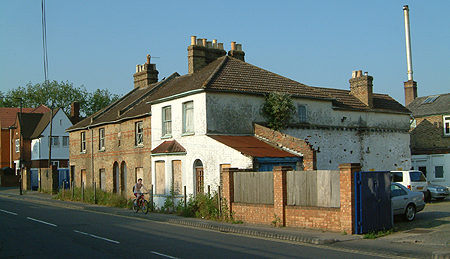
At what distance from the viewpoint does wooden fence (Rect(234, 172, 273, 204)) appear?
59.3 ft

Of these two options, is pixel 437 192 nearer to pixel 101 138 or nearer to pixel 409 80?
pixel 101 138

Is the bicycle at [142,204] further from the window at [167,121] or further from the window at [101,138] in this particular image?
the window at [101,138]

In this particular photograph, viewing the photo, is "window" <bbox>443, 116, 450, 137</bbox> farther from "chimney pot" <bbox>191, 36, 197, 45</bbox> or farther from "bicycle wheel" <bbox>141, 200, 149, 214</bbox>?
"bicycle wheel" <bbox>141, 200, 149, 214</bbox>

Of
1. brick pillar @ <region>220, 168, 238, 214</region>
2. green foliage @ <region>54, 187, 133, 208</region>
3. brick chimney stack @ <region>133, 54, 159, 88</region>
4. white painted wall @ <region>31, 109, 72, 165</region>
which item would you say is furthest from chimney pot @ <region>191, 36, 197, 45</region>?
white painted wall @ <region>31, 109, 72, 165</region>

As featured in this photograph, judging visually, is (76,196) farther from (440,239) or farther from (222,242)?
(440,239)

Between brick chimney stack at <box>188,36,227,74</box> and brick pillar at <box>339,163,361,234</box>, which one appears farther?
brick chimney stack at <box>188,36,227,74</box>

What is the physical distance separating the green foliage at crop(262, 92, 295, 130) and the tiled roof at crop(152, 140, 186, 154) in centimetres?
494

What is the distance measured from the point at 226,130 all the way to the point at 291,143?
3506 millimetres

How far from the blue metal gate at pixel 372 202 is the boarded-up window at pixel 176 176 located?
40.2ft

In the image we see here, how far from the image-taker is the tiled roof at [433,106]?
3706 centimetres

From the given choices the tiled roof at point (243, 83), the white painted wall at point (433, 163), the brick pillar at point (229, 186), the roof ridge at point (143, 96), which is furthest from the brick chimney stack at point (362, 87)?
the brick pillar at point (229, 186)

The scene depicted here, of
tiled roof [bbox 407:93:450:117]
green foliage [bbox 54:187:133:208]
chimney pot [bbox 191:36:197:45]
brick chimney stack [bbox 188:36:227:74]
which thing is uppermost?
chimney pot [bbox 191:36:197:45]

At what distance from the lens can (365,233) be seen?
1481cm

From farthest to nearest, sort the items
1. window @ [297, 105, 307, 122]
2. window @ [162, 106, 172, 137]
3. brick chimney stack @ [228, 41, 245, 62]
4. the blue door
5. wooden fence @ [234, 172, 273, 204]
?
the blue door
brick chimney stack @ [228, 41, 245, 62]
window @ [297, 105, 307, 122]
window @ [162, 106, 172, 137]
wooden fence @ [234, 172, 273, 204]
